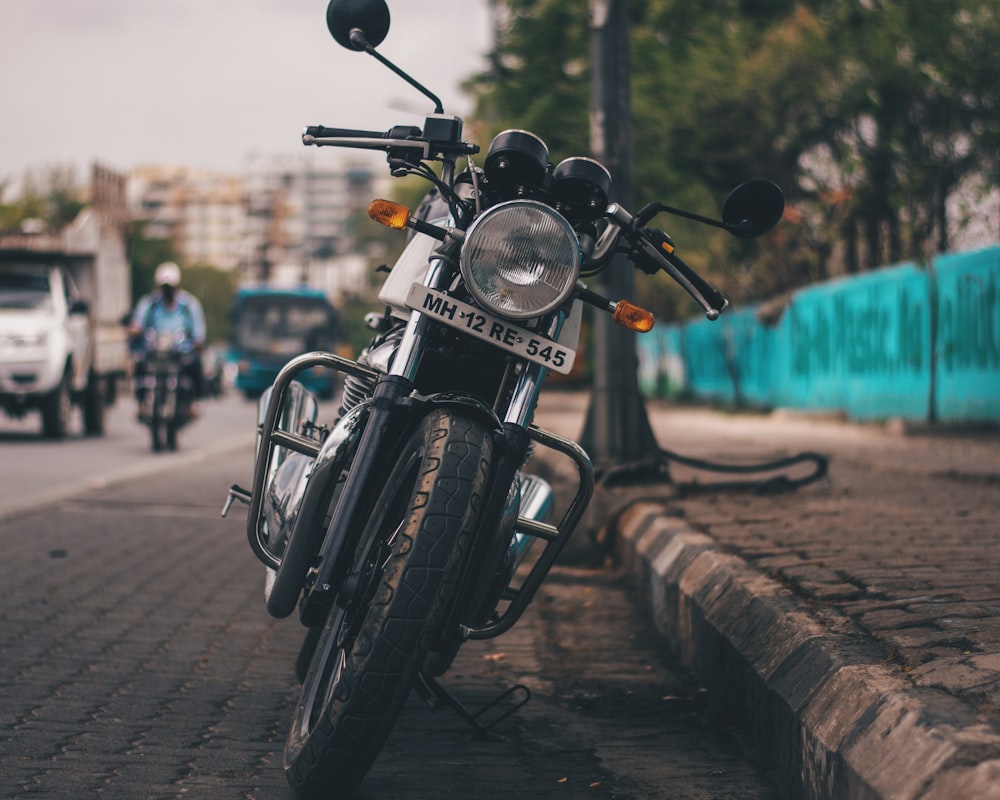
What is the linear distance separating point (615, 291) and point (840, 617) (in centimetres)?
463

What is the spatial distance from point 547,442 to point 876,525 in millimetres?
3253

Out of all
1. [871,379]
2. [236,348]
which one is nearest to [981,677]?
[871,379]

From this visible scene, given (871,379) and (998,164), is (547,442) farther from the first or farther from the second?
(998,164)

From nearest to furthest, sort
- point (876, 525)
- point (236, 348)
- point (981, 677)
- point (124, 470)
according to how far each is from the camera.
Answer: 1. point (981, 677)
2. point (876, 525)
3. point (124, 470)
4. point (236, 348)

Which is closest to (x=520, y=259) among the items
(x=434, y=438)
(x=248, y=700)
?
(x=434, y=438)

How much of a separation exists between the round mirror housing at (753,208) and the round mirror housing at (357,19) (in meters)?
1.04

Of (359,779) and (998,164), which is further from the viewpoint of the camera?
(998,164)

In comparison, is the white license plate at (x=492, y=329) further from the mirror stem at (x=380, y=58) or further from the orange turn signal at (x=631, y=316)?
the mirror stem at (x=380, y=58)

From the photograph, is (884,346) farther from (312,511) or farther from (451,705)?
(312,511)

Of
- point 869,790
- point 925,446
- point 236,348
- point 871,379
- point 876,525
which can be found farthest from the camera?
point 236,348

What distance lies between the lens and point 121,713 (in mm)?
4297

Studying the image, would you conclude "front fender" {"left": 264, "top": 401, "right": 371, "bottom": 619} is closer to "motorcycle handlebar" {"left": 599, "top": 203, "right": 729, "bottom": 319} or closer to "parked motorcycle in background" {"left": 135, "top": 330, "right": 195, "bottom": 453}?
"motorcycle handlebar" {"left": 599, "top": 203, "right": 729, "bottom": 319}

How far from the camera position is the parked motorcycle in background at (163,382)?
49.9ft

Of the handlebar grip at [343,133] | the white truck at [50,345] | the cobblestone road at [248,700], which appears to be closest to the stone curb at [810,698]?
the cobblestone road at [248,700]
